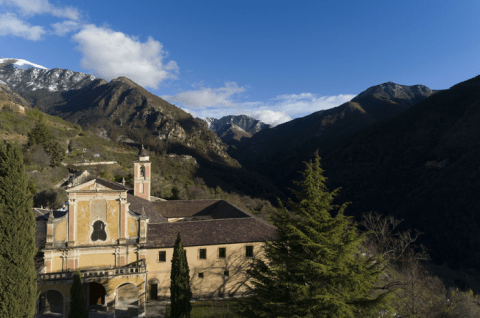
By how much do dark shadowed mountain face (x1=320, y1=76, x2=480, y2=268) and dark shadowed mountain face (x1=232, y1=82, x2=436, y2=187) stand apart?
2320 cm

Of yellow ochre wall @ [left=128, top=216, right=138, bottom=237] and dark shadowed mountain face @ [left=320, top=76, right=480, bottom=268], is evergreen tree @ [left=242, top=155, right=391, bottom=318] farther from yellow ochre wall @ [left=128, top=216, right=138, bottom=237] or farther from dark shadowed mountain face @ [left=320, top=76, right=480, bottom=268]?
dark shadowed mountain face @ [left=320, top=76, right=480, bottom=268]

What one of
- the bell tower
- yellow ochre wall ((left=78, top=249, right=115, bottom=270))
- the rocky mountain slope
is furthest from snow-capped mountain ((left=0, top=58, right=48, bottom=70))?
yellow ochre wall ((left=78, top=249, right=115, bottom=270))

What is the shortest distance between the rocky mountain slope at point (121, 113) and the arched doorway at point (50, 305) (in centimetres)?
7830

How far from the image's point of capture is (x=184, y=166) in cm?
8406

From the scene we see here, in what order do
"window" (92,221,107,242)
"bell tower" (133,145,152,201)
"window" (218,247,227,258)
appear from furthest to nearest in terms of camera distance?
"bell tower" (133,145,152,201) → "window" (218,247,227,258) → "window" (92,221,107,242)

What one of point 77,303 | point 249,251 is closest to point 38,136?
point 77,303

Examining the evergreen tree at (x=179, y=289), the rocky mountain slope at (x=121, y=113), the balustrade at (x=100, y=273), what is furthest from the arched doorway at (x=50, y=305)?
the rocky mountain slope at (x=121, y=113)

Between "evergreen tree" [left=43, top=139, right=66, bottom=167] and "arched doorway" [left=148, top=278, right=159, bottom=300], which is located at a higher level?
"evergreen tree" [left=43, top=139, right=66, bottom=167]

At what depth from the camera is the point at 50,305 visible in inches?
856

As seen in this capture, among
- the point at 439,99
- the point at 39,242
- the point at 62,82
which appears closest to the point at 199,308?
the point at 39,242

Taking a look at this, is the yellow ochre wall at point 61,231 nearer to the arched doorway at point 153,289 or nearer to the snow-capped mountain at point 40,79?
the arched doorway at point 153,289

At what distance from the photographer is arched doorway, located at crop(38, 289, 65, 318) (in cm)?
2073

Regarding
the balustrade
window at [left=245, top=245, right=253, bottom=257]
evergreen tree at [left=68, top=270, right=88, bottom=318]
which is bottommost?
evergreen tree at [left=68, top=270, right=88, bottom=318]

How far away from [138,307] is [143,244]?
468 cm
